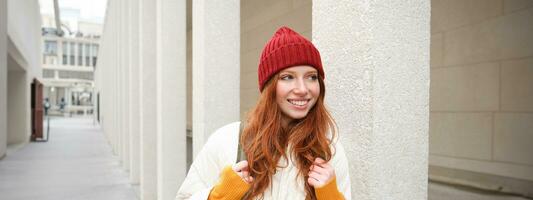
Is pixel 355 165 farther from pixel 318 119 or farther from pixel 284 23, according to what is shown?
pixel 284 23

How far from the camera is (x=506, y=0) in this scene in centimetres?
543

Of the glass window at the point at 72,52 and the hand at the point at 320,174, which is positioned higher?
the glass window at the point at 72,52

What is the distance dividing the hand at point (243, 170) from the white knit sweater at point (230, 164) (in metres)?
0.11

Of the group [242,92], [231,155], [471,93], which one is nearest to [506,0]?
[471,93]

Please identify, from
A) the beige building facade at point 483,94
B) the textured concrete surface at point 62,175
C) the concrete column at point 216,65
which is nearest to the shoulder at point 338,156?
the concrete column at point 216,65

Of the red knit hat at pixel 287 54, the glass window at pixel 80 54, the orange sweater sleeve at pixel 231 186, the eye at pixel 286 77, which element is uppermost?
the glass window at pixel 80 54

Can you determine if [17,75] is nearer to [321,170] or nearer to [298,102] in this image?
[298,102]

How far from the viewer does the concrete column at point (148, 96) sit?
233 inches

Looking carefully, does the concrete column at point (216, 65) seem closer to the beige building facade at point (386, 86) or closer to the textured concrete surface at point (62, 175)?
the beige building facade at point (386, 86)

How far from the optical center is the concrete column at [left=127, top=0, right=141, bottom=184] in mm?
7309

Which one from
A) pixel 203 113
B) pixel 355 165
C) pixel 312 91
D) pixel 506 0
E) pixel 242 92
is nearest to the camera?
pixel 312 91

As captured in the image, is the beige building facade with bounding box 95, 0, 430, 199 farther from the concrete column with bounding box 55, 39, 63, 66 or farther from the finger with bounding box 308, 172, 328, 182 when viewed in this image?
the concrete column with bounding box 55, 39, 63, 66

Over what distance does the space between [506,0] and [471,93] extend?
1.34m

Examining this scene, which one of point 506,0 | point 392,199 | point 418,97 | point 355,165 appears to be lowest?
point 392,199
